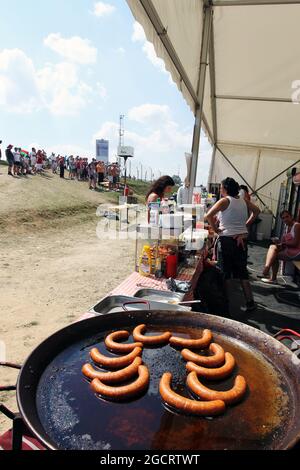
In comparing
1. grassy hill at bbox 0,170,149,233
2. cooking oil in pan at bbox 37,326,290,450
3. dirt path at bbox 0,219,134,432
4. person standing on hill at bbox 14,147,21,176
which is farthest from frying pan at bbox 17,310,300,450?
person standing on hill at bbox 14,147,21,176

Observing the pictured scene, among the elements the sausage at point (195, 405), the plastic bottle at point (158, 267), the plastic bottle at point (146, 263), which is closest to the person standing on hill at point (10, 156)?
the plastic bottle at point (146, 263)

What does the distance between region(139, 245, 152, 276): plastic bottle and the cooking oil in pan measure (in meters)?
1.87

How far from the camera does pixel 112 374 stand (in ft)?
4.66

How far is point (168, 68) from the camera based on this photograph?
486cm

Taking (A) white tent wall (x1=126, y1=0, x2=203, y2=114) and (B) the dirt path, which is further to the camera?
(B) the dirt path

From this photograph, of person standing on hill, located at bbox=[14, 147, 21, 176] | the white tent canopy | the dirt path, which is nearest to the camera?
the white tent canopy

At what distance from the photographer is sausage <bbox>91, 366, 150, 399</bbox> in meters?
1.31

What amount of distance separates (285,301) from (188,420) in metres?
5.26

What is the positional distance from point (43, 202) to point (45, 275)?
962 centimetres

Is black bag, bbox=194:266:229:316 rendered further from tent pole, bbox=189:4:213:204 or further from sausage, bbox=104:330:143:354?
sausage, bbox=104:330:143:354

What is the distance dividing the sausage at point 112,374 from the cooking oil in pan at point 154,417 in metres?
0.04

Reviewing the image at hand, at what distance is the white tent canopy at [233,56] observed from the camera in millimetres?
4203

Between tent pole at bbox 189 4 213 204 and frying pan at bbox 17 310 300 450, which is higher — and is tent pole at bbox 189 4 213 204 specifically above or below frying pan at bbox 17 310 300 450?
above

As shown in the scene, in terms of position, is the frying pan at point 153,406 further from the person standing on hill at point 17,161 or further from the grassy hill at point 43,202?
the person standing on hill at point 17,161
